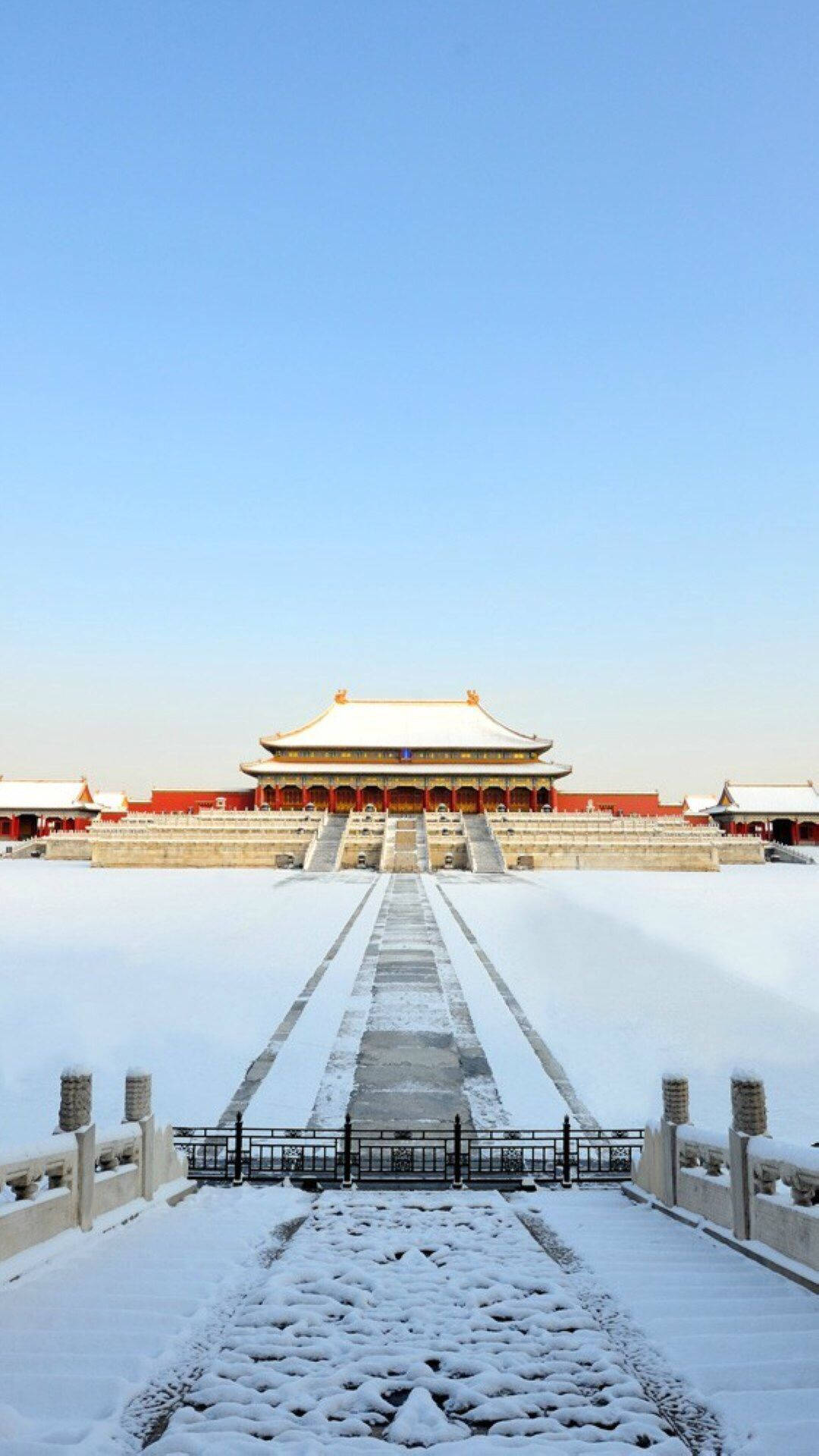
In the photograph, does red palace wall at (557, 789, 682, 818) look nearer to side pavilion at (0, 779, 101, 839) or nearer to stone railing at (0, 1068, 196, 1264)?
side pavilion at (0, 779, 101, 839)

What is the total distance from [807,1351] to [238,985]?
14328 millimetres

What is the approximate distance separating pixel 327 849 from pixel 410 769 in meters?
17.9

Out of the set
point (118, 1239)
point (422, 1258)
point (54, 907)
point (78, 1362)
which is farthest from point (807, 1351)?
point (54, 907)

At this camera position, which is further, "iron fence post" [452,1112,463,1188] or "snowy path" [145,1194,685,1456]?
"iron fence post" [452,1112,463,1188]

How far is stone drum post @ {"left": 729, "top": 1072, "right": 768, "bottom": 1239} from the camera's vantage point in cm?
680

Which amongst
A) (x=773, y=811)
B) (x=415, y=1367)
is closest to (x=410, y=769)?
(x=773, y=811)

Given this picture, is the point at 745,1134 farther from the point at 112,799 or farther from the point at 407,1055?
the point at 112,799

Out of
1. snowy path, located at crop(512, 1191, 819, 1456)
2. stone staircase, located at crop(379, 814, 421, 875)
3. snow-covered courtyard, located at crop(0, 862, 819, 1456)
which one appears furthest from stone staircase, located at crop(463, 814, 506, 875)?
snowy path, located at crop(512, 1191, 819, 1456)

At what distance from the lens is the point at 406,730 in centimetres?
6406

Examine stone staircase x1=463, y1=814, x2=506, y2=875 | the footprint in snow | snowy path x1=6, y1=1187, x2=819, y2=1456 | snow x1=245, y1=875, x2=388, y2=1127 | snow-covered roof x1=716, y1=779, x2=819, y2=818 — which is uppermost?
snow-covered roof x1=716, y1=779, x2=819, y2=818

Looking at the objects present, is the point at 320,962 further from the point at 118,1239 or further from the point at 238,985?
the point at 118,1239

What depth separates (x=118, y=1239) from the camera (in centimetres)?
719

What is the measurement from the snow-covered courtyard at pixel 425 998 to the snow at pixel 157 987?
0.05 m

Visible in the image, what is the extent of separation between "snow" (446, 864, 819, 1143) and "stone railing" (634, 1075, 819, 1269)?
269 cm
